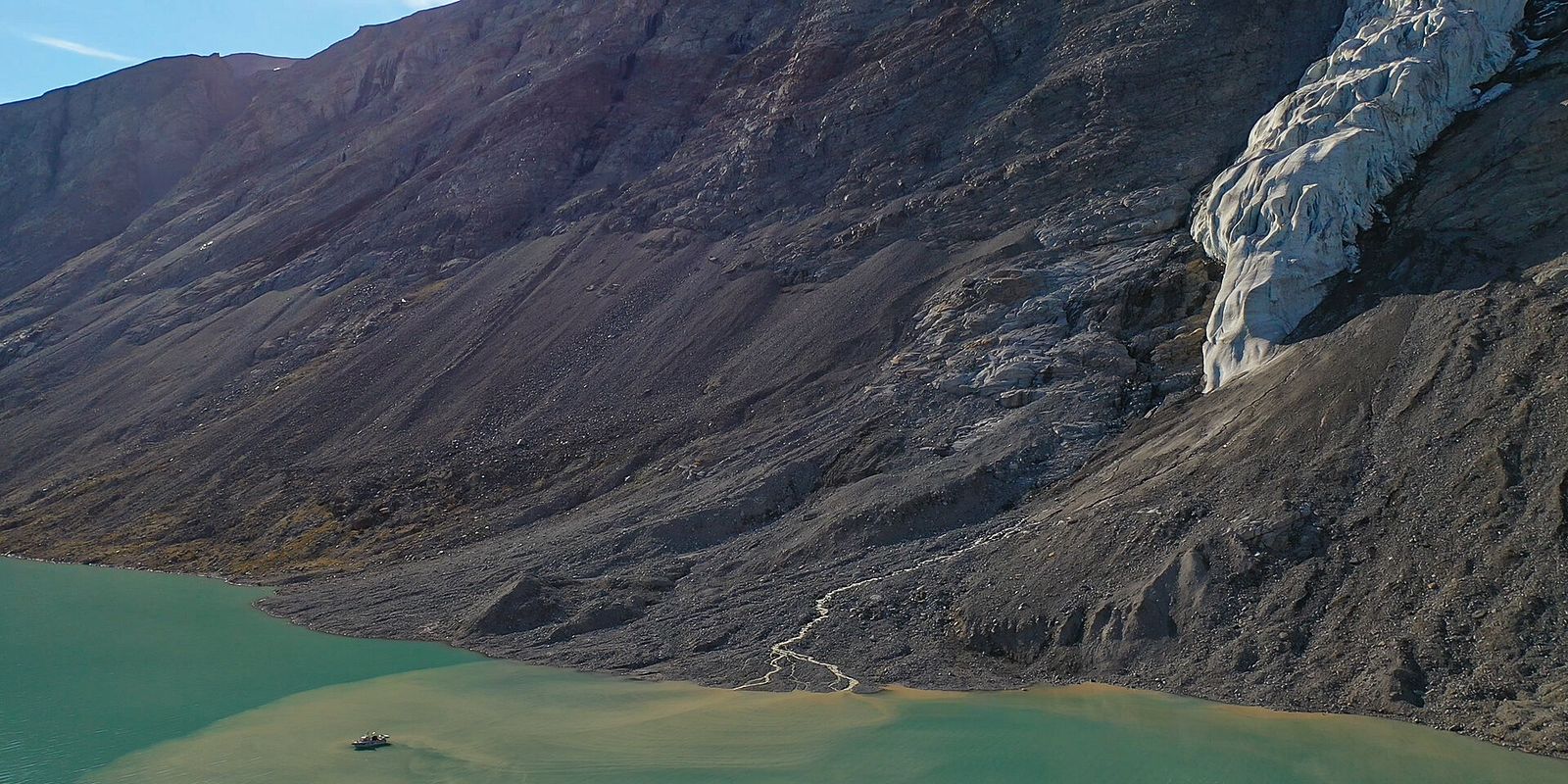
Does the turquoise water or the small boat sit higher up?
the turquoise water

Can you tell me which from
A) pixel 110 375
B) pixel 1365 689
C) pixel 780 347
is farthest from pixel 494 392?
pixel 1365 689

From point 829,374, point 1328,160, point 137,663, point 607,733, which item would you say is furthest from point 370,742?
point 1328,160

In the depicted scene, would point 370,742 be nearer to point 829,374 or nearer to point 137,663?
point 137,663

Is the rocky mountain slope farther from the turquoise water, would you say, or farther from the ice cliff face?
the turquoise water

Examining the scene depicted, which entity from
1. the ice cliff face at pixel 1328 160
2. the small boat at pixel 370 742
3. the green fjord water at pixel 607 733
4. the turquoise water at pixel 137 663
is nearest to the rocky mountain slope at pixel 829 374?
the ice cliff face at pixel 1328 160

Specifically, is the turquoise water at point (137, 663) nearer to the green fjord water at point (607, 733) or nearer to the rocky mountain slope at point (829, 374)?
the green fjord water at point (607, 733)

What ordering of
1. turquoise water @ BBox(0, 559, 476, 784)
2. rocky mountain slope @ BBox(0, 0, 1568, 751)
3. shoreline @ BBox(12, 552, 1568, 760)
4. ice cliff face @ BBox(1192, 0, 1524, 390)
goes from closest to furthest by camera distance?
shoreline @ BBox(12, 552, 1568, 760) < turquoise water @ BBox(0, 559, 476, 784) < rocky mountain slope @ BBox(0, 0, 1568, 751) < ice cliff face @ BBox(1192, 0, 1524, 390)

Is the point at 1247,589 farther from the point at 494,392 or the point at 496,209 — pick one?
the point at 496,209

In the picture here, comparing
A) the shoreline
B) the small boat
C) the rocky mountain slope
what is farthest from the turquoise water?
the small boat
